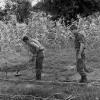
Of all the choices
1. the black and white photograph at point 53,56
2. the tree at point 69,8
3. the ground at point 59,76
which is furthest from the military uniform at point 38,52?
the tree at point 69,8

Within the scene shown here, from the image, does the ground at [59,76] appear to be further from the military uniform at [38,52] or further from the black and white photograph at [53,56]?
the military uniform at [38,52]

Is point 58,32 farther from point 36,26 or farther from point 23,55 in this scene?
point 23,55

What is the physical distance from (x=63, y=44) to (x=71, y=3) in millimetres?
4812

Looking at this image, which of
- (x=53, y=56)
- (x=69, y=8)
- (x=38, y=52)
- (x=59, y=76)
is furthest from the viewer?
(x=69, y=8)

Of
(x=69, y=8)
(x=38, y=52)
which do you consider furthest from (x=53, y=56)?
(x=69, y=8)

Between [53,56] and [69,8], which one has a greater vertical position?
[69,8]

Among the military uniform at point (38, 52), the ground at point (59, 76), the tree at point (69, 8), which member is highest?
the tree at point (69, 8)

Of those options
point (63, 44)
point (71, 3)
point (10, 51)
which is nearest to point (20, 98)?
point (10, 51)

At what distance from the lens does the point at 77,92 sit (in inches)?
213

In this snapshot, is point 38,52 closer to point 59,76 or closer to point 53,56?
point 59,76

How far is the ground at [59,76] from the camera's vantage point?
5527 mm

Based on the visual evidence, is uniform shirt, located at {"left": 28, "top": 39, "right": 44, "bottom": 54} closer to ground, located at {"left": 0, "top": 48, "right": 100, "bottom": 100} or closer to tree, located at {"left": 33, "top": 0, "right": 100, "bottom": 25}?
ground, located at {"left": 0, "top": 48, "right": 100, "bottom": 100}

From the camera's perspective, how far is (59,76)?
762cm

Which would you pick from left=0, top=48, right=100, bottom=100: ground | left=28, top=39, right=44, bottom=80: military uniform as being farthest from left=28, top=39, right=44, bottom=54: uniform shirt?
left=0, top=48, right=100, bottom=100: ground
